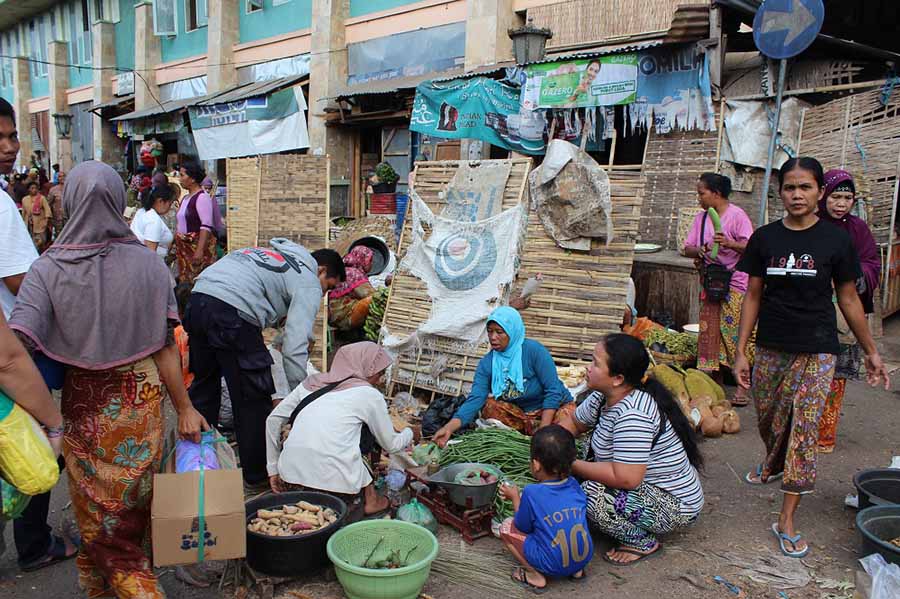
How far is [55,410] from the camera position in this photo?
2.20 m

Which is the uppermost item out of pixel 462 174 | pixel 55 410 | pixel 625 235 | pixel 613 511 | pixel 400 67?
pixel 400 67

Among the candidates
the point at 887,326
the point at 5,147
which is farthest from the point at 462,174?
the point at 887,326

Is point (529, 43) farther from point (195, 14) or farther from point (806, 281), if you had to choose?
point (195, 14)

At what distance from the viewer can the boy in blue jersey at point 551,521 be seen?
3035mm

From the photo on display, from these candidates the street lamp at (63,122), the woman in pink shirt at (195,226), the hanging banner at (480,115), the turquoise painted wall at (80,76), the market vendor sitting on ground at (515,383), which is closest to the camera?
the market vendor sitting on ground at (515,383)

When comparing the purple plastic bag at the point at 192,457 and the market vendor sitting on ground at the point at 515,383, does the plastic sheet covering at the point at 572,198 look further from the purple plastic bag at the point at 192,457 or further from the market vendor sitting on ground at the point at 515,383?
the purple plastic bag at the point at 192,457

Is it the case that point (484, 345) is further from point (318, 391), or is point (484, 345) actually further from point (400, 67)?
point (400, 67)

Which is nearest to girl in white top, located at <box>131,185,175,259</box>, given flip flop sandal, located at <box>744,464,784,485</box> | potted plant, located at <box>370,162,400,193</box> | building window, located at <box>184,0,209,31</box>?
potted plant, located at <box>370,162,400,193</box>

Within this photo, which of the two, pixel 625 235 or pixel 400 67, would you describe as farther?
pixel 400 67

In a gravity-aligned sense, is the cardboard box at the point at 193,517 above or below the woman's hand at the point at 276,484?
above

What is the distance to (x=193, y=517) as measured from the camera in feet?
8.45

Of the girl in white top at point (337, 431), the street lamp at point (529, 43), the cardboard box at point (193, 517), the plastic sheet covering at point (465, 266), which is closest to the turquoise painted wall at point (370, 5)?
the street lamp at point (529, 43)

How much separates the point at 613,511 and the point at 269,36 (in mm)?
14088

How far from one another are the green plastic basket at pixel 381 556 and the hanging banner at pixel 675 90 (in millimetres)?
6370
